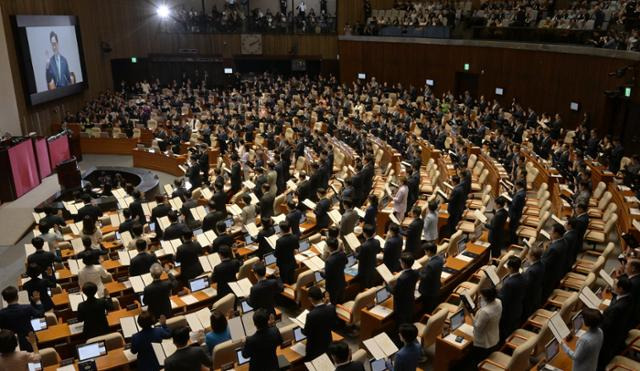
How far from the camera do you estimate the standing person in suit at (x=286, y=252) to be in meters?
8.80

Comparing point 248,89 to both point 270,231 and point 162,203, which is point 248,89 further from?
point 270,231

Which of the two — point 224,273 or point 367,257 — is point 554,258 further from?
point 224,273

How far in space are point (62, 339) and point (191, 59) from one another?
27450 mm

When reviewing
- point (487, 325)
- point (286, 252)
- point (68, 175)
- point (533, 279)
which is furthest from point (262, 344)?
point (68, 175)

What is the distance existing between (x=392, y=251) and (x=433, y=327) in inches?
80.1

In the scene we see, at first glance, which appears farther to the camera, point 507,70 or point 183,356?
point 507,70

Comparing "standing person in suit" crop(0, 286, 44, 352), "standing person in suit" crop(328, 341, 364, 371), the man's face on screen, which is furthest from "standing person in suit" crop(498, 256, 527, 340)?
the man's face on screen

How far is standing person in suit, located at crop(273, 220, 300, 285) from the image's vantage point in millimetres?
8797

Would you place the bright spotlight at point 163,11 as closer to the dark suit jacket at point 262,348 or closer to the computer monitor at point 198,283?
the computer monitor at point 198,283

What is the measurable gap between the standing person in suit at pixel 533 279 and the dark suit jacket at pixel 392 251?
2142 millimetres

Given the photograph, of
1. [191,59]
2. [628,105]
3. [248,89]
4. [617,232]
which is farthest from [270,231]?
[191,59]

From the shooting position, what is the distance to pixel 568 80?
20.1 metres

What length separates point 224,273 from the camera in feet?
26.6

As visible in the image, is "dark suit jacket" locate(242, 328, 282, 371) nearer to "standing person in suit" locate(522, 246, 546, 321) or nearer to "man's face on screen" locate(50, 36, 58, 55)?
"standing person in suit" locate(522, 246, 546, 321)
